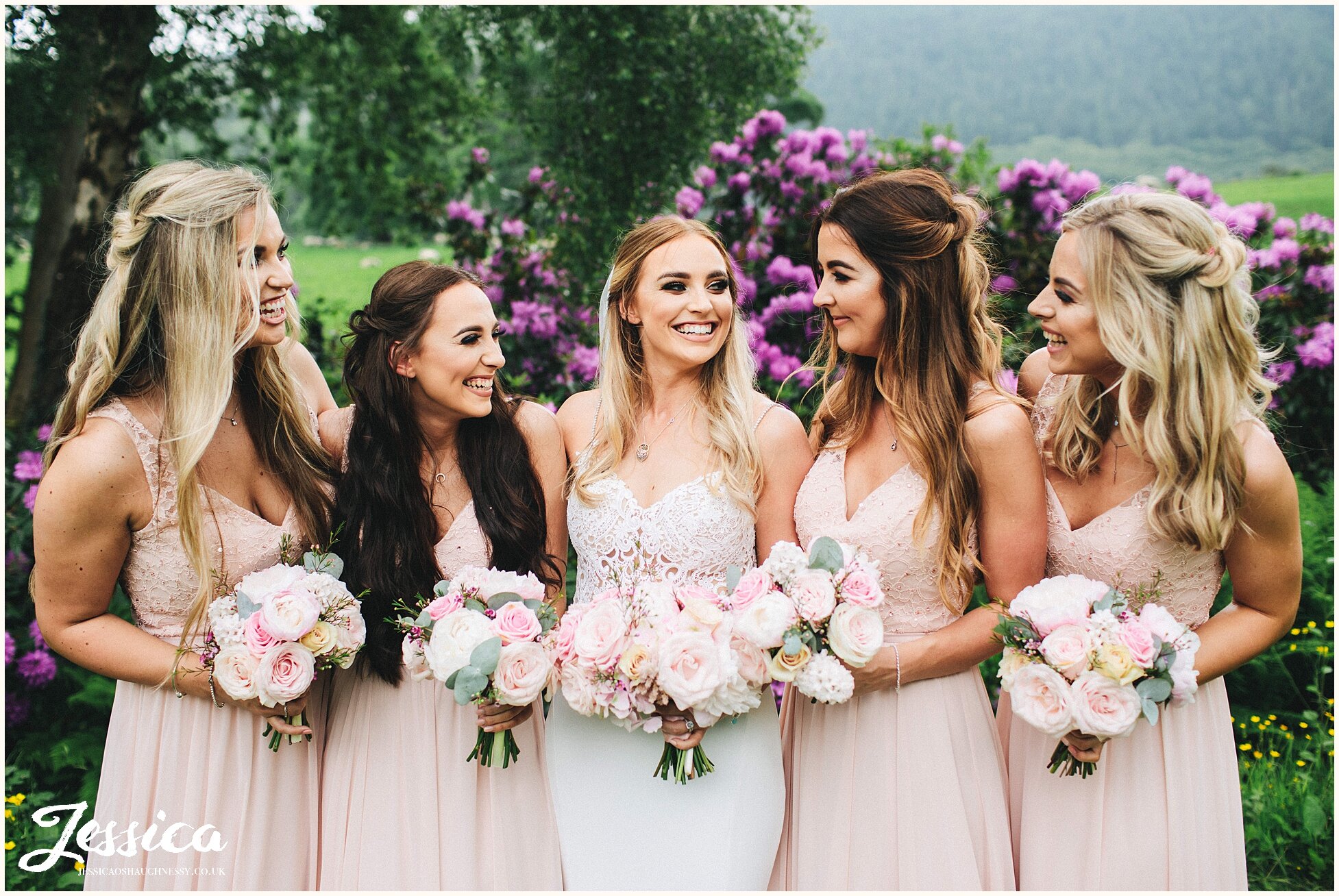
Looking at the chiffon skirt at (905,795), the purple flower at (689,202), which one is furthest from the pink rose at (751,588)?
the purple flower at (689,202)

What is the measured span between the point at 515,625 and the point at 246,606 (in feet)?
2.88

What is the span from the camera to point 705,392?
12.2 ft

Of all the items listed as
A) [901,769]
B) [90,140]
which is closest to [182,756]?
[901,769]

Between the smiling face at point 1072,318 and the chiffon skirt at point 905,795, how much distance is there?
1.15 meters

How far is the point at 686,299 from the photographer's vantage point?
354 centimetres

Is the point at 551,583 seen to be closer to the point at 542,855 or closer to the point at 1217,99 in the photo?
the point at 542,855

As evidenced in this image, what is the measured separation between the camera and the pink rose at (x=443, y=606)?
2869 millimetres

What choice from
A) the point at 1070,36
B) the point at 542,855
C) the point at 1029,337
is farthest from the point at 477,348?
the point at 1070,36

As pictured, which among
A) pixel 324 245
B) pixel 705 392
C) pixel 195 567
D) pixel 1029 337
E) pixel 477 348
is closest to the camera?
pixel 195 567

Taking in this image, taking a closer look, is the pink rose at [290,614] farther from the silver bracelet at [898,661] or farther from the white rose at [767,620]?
the silver bracelet at [898,661]

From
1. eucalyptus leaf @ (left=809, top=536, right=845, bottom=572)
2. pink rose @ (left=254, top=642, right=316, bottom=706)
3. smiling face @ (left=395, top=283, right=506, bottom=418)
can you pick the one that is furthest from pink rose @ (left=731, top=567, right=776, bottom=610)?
pink rose @ (left=254, top=642, right=316, bottom=706)

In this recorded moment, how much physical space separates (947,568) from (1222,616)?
917 millimetres

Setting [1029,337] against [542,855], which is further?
[1029,337]

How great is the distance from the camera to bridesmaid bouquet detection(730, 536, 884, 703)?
8.88ft
